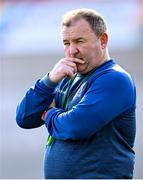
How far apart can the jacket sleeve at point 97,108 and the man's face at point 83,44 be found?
0.14m

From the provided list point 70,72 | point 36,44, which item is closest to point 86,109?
point 70,72

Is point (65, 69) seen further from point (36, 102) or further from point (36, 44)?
point (36, 44)

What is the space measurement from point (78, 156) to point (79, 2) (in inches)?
313

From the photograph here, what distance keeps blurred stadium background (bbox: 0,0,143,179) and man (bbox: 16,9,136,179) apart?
7.12 meters

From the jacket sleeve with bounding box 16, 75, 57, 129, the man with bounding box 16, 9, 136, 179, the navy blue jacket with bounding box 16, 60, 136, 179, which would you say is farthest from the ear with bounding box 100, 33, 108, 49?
the jacket sleeve with bounding box 16, 75, 57, 129

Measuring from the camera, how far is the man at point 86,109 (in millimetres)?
4367

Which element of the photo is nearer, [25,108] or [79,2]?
[25,108]

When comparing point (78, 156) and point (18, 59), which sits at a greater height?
point (18, 59)

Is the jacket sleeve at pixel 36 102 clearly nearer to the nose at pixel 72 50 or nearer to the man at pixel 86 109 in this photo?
the man at pixel 86 109

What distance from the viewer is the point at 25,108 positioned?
15.2 ft

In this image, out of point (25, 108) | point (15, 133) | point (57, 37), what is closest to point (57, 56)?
point (57, 37)

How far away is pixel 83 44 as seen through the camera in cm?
450

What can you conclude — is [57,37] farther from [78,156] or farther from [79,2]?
[78,156]

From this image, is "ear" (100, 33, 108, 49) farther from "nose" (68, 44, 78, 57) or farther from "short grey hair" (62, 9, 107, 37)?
"nose" (68, 44, 78, 57)
